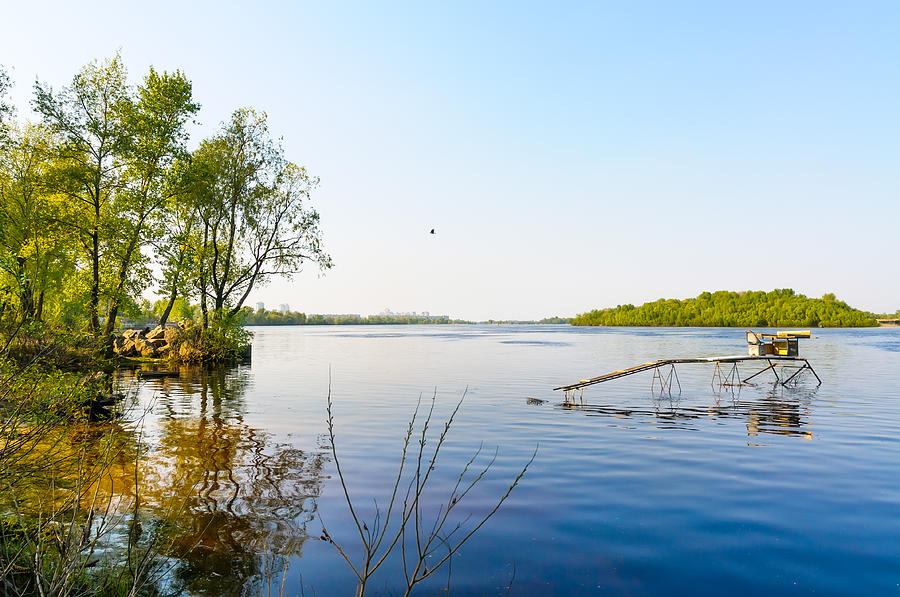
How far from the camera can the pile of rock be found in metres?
41.4

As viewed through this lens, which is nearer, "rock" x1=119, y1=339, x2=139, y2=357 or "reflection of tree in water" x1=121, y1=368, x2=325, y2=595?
"reflection of tree in water" x1=121, y1=368, x2=325, y2=595

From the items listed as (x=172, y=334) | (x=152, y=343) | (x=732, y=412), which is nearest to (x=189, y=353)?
(x=172, y=334)

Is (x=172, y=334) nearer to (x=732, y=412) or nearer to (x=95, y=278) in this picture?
(x=95, y=278)

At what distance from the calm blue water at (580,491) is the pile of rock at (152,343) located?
61.2ft

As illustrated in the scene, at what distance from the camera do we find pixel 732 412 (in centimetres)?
2122

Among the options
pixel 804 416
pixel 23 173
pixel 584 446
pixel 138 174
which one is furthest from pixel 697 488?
pixel 23 173

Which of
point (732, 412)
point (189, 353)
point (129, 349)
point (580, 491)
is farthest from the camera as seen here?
point (129, 349)

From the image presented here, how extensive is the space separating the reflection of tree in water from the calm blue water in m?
0.05

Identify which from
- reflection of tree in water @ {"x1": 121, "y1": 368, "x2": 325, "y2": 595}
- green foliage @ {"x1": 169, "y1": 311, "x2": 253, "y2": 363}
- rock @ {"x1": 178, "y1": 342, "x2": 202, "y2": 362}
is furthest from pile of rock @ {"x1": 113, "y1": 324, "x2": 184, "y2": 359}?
reflection of tree in water @ {"x1": 121, "y1": 368, "x2": 325, "y2": 595}

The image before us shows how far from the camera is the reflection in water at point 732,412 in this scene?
18297mm

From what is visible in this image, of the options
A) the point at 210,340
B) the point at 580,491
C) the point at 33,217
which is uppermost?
the point at 33,217

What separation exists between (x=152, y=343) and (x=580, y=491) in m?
41.0

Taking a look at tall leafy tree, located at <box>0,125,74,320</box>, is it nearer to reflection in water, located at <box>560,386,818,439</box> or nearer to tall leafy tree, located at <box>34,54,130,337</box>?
tall leafy tree, located at <box>34,54,130,337</box>

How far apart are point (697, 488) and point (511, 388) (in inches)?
702
